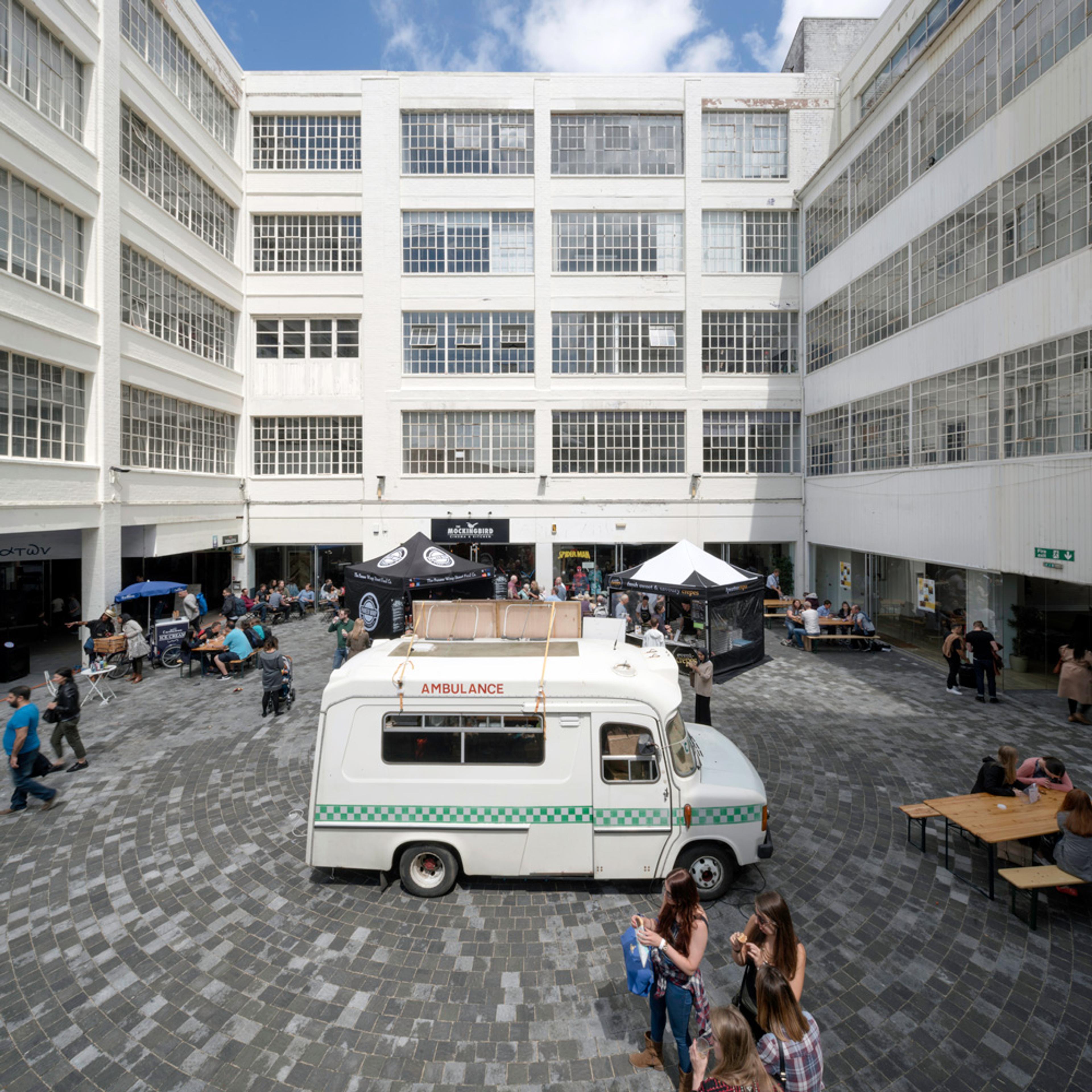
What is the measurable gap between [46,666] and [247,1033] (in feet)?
52.9

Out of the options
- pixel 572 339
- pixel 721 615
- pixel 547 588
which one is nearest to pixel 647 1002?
pixel 721 615

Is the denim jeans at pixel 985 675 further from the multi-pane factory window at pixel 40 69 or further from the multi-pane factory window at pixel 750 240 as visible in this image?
the multi-pane factory window at pixel 40 69

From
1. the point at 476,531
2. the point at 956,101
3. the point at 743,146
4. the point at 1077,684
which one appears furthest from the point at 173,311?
the point at 1077,684

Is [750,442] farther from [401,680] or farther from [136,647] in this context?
[136,647]

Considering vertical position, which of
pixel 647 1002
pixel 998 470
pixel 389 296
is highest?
pixel 389 296

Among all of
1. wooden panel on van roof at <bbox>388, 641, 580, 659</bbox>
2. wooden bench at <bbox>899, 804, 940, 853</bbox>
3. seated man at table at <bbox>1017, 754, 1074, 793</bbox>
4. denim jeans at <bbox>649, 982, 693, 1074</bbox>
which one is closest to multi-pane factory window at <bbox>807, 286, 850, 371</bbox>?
seated man at table at <bbox>1017, 754, 1074, 793</bbox>

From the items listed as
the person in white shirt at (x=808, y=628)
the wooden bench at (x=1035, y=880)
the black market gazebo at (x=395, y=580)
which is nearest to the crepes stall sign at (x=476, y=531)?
the black market gazebo at (x=395, y=580)

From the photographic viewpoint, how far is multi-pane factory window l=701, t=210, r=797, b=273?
24422mm

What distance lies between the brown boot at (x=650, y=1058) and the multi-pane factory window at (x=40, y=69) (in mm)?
21869

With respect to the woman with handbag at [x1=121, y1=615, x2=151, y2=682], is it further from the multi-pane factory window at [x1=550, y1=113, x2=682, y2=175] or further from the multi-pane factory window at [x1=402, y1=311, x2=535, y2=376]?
the multi-pane factory window at [x1=550, y1=113, x2=682, y2=175]

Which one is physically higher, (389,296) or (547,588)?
(389,296)

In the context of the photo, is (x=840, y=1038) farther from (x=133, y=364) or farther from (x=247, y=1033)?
(x=133, y=364)

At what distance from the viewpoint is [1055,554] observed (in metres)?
12.4

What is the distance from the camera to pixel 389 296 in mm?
24312
